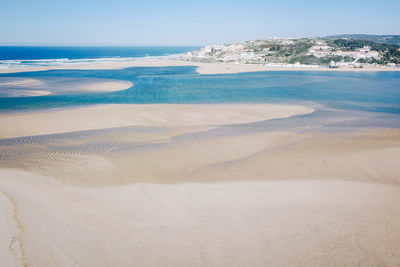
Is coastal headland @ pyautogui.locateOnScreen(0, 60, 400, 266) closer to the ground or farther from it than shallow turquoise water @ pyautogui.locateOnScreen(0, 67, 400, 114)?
closer to the ground

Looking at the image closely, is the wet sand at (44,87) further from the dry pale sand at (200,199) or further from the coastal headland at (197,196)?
the dry pale sand at (200,199)

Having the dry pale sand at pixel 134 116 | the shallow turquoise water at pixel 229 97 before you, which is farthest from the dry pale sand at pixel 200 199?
the shallow turquoise water at pixel 229 97

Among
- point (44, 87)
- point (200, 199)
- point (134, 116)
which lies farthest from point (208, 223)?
point (44, 87)

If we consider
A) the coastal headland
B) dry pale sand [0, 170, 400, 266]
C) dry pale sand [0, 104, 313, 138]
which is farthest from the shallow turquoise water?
dry pale sand [0, 170, 400, 266]

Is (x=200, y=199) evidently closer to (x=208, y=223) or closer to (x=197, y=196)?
(x=197, y=196)

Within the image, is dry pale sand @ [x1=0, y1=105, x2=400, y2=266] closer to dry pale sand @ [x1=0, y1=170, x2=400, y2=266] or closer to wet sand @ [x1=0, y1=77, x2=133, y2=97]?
dry pale sand @ [x1=0, y1=170, x2=400, y2=266]
